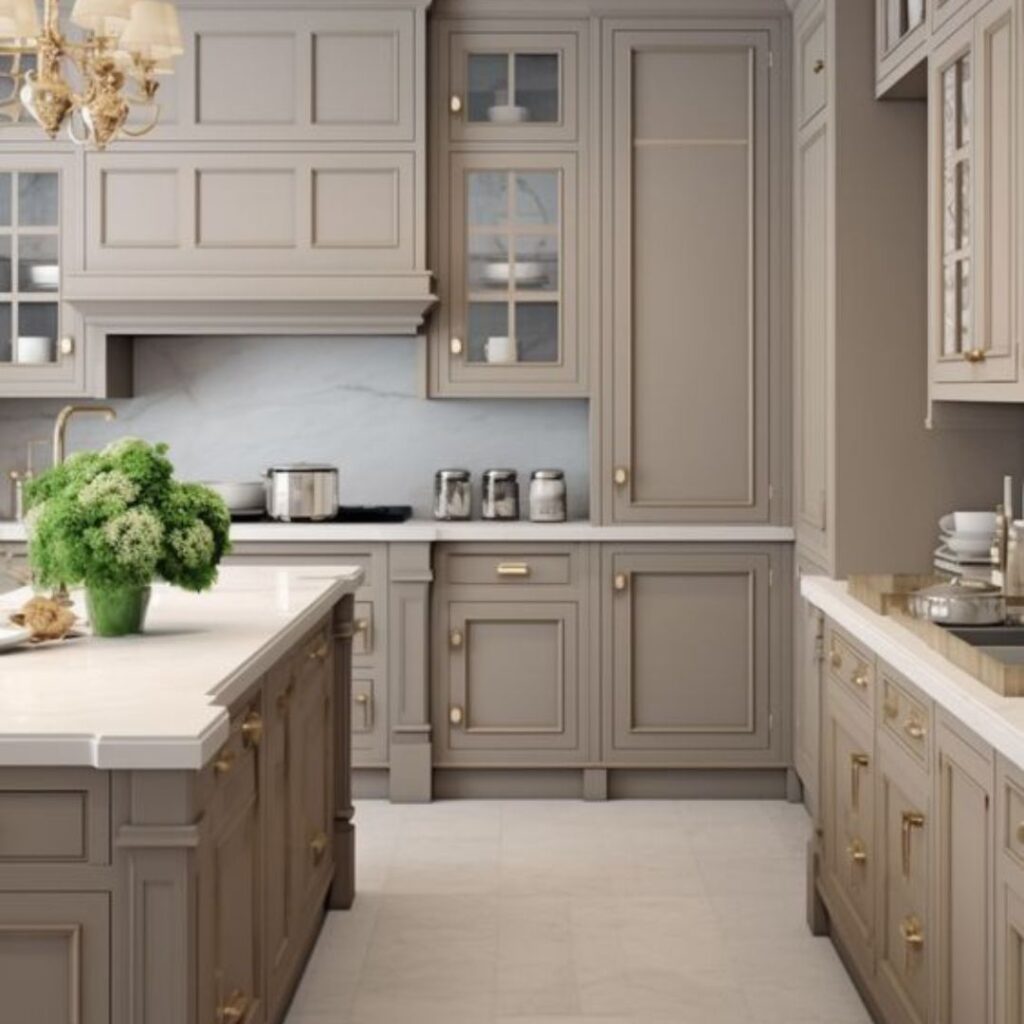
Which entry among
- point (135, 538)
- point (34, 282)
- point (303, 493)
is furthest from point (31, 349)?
point (135, 538)

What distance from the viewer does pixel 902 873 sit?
3408 mm

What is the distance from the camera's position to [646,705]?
607 centimetres

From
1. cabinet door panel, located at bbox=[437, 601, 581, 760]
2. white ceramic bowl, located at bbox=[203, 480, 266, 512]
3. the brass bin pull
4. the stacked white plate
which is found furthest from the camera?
white ceramic bowl, located at bbox=[203, 480, 266, 512]

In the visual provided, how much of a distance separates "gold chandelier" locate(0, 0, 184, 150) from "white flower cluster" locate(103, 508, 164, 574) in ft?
Answer: 2.91

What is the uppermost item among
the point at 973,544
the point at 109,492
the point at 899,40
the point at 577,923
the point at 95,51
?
the point at 899,40

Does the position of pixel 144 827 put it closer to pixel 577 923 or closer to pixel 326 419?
pixel 577 923

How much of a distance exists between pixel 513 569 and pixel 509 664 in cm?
31

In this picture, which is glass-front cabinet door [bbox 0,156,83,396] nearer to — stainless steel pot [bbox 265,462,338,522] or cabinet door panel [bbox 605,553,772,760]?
stainless steel pot [bbox 265,462,338,522]

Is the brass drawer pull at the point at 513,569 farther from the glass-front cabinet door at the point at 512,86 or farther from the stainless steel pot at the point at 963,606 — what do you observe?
the stainless steel pot at the point at 963,606

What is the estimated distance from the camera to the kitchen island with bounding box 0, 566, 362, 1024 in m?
2.55

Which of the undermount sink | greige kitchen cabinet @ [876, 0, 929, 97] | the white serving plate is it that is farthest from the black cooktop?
the undermount sink

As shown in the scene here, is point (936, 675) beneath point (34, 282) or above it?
beneath

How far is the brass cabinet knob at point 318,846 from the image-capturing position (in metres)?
4.22

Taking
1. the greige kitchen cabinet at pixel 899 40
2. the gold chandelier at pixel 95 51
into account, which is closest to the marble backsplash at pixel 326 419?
the greige kitchen cabinet at pixel 899 40
